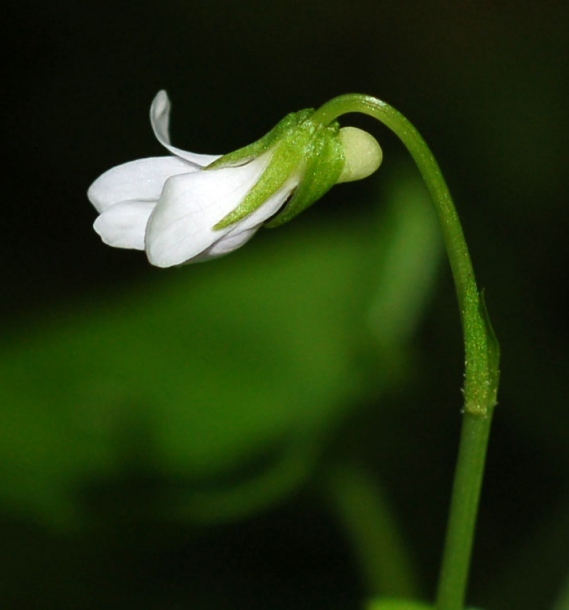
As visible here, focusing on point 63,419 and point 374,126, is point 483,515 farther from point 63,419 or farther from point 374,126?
point 374,126

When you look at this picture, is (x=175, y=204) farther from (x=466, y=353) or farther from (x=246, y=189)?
(x=466, y=353)

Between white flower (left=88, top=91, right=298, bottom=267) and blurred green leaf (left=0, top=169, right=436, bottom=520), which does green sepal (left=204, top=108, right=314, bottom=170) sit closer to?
white flower (left=88, top=91, right=298, bottom=267)

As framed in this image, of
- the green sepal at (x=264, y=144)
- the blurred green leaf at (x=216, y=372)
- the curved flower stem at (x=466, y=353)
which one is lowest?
the blurred green leaf at (x=216, y=372)

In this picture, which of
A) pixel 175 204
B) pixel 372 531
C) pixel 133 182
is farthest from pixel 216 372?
pixel 175 204

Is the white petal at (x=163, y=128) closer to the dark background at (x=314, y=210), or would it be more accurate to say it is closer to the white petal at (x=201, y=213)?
the white petal at (x=201, y=213)

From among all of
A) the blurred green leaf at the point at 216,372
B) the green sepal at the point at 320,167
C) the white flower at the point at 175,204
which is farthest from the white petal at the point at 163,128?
the blurred green leaf at the point at 216,372

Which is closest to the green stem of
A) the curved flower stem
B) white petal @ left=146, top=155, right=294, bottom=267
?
the curved flower stem
